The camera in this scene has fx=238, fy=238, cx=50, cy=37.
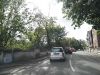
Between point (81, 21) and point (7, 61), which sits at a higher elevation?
point (81, 21)

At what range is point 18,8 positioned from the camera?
36.3 meters

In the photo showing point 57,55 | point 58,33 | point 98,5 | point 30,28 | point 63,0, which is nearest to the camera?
point 98,5

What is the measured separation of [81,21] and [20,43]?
37.1 ft

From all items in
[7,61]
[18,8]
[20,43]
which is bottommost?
[7,61]

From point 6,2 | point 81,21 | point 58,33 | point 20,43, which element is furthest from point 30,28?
point 58,33

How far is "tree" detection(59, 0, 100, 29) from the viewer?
28562 millimetres

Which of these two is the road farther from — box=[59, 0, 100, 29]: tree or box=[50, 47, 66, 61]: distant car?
box=[59, 0, 100, 29]: tree

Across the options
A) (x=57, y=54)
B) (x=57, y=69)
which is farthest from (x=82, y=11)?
(x=57, y=69)

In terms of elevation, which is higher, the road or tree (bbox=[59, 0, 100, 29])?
tree (bbox=[59, 0, 100, 29])

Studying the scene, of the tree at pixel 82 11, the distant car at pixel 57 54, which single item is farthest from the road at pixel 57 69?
the tree at pixel 82 11

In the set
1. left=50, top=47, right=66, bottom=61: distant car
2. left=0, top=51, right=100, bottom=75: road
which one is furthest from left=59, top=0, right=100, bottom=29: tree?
left=0, top=51, right=100, bottom=75: road

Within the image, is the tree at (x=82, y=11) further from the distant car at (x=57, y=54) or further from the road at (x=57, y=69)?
the road at (x=57, y=69)

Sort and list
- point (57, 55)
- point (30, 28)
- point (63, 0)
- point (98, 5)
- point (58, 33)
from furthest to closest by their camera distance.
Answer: point (58, 33) → point (30, 28) → point (63, 0) → point (57, 55) → point (98, 5)

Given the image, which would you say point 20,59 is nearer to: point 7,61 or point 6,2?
point 7,61
